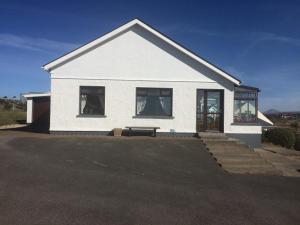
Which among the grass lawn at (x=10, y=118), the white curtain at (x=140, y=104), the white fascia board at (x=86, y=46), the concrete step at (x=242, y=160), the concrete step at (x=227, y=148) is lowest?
the concrete step at (x=242, y=160)

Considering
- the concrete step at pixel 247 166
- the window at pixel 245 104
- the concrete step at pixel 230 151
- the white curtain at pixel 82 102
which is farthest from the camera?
the window at pixel 245 104

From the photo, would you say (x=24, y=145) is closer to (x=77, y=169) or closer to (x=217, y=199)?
(x=77, y=169)

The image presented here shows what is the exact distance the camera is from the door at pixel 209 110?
56.7ft

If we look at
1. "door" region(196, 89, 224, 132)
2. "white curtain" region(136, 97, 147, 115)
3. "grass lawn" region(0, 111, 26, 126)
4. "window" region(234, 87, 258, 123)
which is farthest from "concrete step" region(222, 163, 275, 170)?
"grass lawn" region(0, 111, 26, 126)

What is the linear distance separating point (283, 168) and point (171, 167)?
4444mm

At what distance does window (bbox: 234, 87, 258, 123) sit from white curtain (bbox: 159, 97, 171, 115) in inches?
144

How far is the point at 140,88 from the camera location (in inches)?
674

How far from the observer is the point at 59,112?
16.7 metres

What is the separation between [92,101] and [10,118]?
1645 centimetres

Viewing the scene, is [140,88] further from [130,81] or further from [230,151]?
[230,151]

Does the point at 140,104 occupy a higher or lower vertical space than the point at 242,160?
higher

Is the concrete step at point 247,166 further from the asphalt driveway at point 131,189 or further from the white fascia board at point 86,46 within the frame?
the white fascia board at point 86,46

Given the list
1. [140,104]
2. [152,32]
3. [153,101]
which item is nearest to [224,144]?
[153,101]

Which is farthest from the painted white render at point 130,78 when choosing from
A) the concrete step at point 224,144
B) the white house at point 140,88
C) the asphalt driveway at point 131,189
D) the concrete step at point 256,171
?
the concrete step at point 256,171
